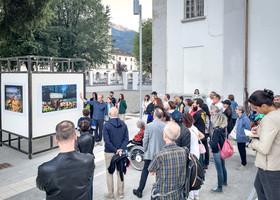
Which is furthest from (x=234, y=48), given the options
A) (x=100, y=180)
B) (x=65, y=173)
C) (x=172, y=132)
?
(x=65, y=173)

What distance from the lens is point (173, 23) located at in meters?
16.6

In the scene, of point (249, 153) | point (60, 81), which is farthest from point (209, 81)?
point (60, 81)

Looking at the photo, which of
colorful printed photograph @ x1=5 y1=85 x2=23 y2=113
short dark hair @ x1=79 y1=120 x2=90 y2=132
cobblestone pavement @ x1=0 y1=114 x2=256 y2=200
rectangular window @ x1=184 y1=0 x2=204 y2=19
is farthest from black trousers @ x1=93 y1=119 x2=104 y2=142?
rectangular window @ x1=184 y1=0 x2=204 y2=19

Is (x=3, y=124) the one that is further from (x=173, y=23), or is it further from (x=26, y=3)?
(x=173, y=23)

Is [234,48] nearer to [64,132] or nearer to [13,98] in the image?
[13,98]

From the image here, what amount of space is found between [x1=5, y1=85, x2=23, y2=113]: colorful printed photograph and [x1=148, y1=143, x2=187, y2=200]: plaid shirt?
635cm

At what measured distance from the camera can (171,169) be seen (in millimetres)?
3078

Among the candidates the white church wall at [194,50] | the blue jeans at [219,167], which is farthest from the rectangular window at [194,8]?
the blue jeans at [219,167]

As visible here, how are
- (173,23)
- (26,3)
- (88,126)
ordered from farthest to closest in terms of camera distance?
(173,23), (26,3), (88,126)

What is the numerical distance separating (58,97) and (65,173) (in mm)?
6589

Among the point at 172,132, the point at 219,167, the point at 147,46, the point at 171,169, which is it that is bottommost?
the point at 219,167

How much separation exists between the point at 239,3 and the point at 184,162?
13.0 meters

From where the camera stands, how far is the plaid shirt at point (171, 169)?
3082mm

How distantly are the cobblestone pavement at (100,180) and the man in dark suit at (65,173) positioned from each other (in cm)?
290
